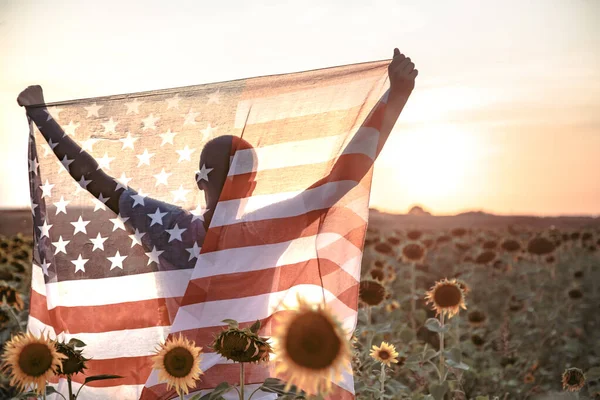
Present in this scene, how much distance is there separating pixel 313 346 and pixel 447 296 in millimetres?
2878

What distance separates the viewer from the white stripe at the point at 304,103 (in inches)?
144

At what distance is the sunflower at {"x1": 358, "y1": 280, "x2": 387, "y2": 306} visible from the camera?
488 cm

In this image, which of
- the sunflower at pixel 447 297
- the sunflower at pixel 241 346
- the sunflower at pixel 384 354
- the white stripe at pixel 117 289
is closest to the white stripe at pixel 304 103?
the white stripe at pixel 117 289

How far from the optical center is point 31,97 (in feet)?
13.2

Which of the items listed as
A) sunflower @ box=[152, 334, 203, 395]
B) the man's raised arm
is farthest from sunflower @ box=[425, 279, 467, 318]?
sunflower @ box=[152, 334, 203, 395]

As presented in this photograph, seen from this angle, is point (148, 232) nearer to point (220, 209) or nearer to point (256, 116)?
point (220, 209)

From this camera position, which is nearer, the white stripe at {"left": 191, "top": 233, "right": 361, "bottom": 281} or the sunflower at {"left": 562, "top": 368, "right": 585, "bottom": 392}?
the white stripe at {"left": 191, "top": 233, "right": 361, "bottom": 281}

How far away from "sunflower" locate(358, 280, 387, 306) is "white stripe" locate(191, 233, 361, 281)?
5.28 feet

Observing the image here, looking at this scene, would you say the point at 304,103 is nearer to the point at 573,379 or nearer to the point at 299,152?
the point at 299,152

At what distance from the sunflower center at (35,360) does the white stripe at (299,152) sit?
147 centimetres

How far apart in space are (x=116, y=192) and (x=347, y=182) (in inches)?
54.4

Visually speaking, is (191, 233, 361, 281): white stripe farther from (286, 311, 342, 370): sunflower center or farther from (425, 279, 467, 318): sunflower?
(286, 311, 342, 370): sunflower center

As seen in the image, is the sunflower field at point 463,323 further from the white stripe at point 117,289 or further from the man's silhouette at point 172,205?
the man's silhouette at point 172,205

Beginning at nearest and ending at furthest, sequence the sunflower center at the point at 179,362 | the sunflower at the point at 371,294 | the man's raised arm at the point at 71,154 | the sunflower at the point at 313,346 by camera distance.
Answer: the sunflower at the point at 313,346
the sunflower center at the point at 179,362
the man's raised arm at the point at 71,154
the sunflower at the point at 371,294
